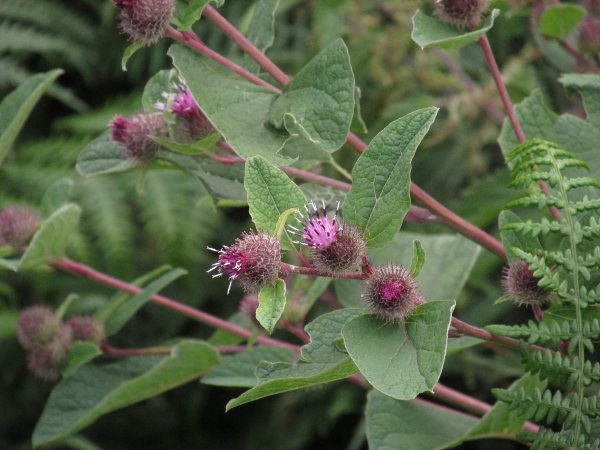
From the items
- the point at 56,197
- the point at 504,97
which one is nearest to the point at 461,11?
the point at 504,97

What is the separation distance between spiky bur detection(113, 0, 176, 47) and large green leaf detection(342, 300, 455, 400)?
482 millimetres

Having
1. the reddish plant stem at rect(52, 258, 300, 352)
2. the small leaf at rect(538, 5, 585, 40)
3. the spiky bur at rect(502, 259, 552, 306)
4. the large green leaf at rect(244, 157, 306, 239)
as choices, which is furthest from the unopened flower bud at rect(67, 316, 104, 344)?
the small leaf at rect(538, 5, 585, 40)

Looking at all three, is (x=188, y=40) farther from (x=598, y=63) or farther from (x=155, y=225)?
(x=155, y=225)

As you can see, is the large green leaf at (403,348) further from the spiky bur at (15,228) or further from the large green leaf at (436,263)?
the spiky bur at (15,228)

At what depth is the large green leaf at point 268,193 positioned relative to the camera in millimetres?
916

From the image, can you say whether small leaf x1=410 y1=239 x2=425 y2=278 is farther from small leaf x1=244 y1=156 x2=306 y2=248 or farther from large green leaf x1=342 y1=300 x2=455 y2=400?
small leaf x1=244 y1=156 x2=306 y2=248

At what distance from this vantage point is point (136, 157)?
115 cm

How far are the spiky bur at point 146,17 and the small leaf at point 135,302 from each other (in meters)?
0.47

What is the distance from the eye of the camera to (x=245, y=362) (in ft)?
4.31

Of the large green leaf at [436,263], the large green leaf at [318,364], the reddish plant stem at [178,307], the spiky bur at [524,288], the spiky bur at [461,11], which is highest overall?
the spiky bur at [461,11]

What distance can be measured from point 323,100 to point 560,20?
66cm

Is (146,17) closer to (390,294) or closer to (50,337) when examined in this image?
(390,294)

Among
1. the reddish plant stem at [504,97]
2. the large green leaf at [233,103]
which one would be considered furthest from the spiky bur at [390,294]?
the reddish plant stem at [504,97]

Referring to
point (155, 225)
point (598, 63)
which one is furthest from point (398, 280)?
point (155, 225)
